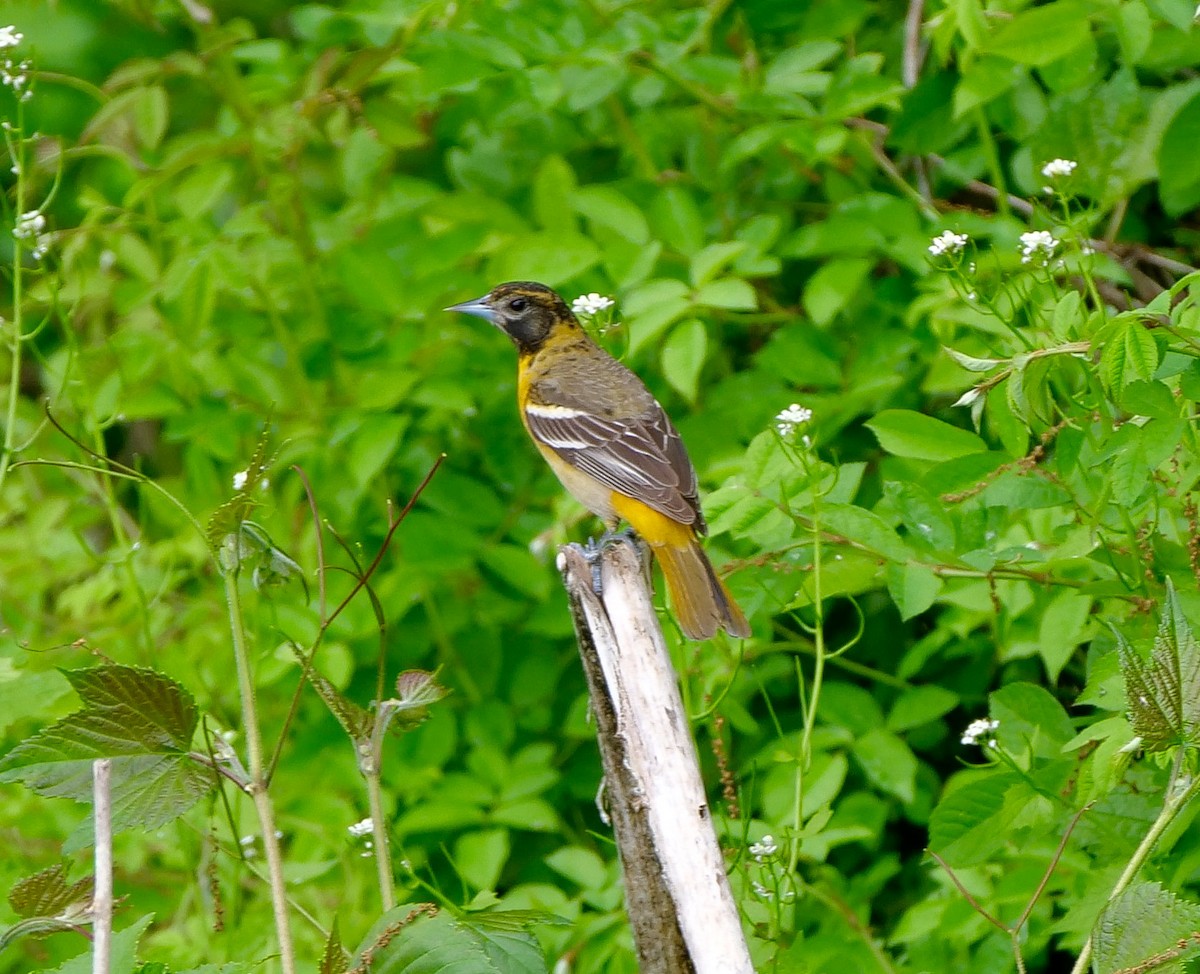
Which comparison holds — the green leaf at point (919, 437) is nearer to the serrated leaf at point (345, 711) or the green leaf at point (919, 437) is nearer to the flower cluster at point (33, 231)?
the serrated leaf at point (345, 711)

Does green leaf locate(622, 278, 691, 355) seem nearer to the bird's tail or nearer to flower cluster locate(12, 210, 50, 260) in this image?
the bird's tail

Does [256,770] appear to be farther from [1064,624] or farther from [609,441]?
[609,441]

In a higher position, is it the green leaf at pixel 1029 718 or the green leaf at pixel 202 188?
the green leaf at pixel 202 188

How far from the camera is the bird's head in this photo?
16.2 ft

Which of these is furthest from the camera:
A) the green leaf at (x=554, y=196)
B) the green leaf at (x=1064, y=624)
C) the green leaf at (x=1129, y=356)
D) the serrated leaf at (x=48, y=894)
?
the green leaf at (x=554, y=196)

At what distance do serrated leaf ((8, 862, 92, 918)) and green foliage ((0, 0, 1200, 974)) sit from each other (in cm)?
65

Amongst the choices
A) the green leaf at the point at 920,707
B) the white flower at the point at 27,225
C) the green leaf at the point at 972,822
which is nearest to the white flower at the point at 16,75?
the white flower at the point at 27,225

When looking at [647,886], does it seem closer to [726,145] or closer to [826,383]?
[826,383]

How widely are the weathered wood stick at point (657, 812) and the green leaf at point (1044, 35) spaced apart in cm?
217

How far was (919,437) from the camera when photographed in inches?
128

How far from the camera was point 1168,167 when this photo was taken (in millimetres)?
4078

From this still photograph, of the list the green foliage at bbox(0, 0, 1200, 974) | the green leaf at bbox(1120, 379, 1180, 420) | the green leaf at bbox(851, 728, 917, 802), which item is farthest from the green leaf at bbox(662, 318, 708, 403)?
the green leaf at bbox(1120, 379, 1180, 420)

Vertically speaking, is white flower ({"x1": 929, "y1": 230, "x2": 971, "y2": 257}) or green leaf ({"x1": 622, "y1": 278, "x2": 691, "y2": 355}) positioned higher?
white flower ({"x1": 929, "y1": 230, "x2": 971, "y2": 257})

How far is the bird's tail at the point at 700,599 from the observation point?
337 cm
